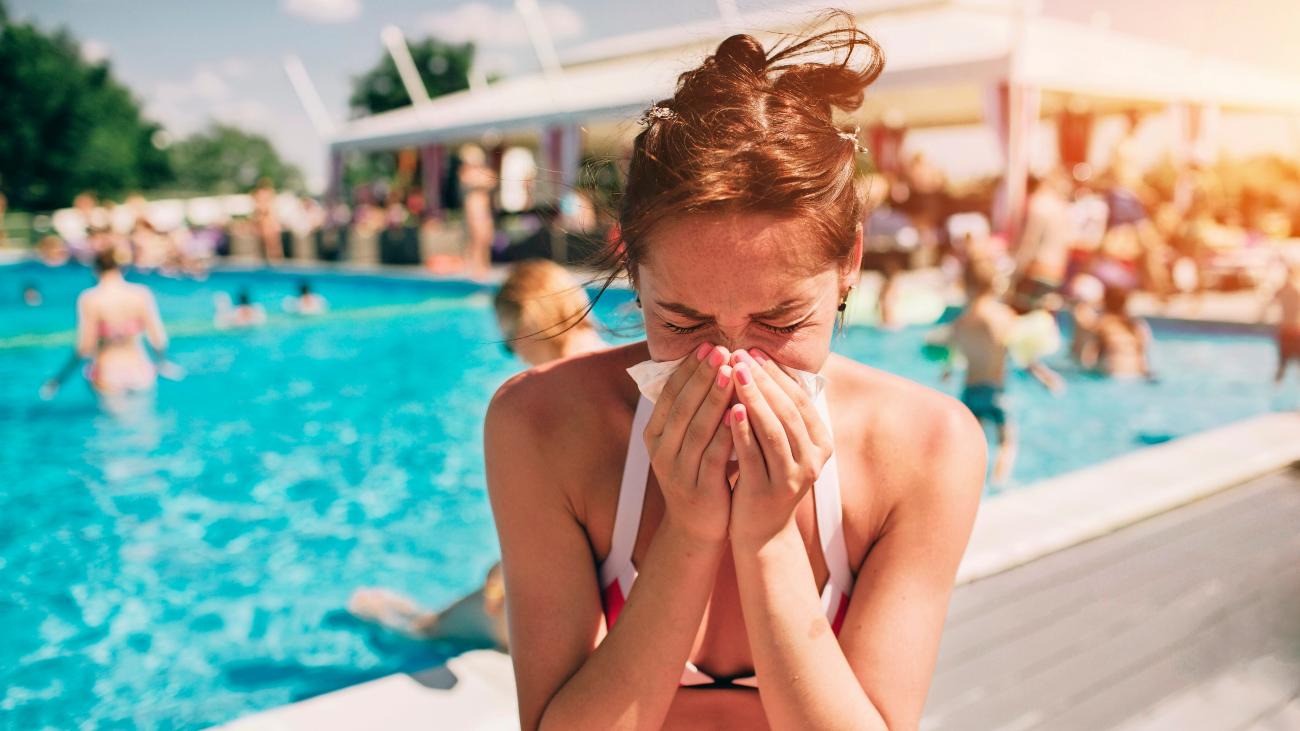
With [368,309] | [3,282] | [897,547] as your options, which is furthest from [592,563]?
[3,282]

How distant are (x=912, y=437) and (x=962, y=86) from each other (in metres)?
17.3

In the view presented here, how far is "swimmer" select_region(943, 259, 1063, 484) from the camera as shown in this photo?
6.16 meters

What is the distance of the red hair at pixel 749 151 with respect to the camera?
→ 1.29m

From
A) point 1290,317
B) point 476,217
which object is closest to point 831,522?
point 1290,317

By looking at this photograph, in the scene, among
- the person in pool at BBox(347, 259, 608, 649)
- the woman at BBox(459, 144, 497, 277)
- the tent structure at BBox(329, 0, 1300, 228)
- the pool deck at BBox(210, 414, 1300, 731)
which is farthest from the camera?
the woman at BBox(459, 144, 497, 277)

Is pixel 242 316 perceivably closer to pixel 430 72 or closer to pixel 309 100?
pixel 309 100

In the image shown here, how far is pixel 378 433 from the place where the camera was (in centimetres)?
894

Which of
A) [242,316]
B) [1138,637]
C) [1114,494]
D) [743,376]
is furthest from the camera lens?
[242,316]

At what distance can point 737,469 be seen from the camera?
1.38 metres

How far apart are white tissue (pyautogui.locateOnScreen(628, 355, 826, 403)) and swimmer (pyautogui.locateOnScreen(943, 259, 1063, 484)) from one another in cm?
508

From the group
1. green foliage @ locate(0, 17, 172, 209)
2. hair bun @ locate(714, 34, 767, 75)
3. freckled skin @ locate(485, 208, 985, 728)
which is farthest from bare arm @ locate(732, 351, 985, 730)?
green foliage @ locate(0, 17, 172, 209)

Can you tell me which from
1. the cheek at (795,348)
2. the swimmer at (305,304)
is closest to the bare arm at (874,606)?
the cheek at (795,348)

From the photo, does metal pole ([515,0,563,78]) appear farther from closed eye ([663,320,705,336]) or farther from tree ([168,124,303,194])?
tree ([168,124,303,194])

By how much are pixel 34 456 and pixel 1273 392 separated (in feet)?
39.5
